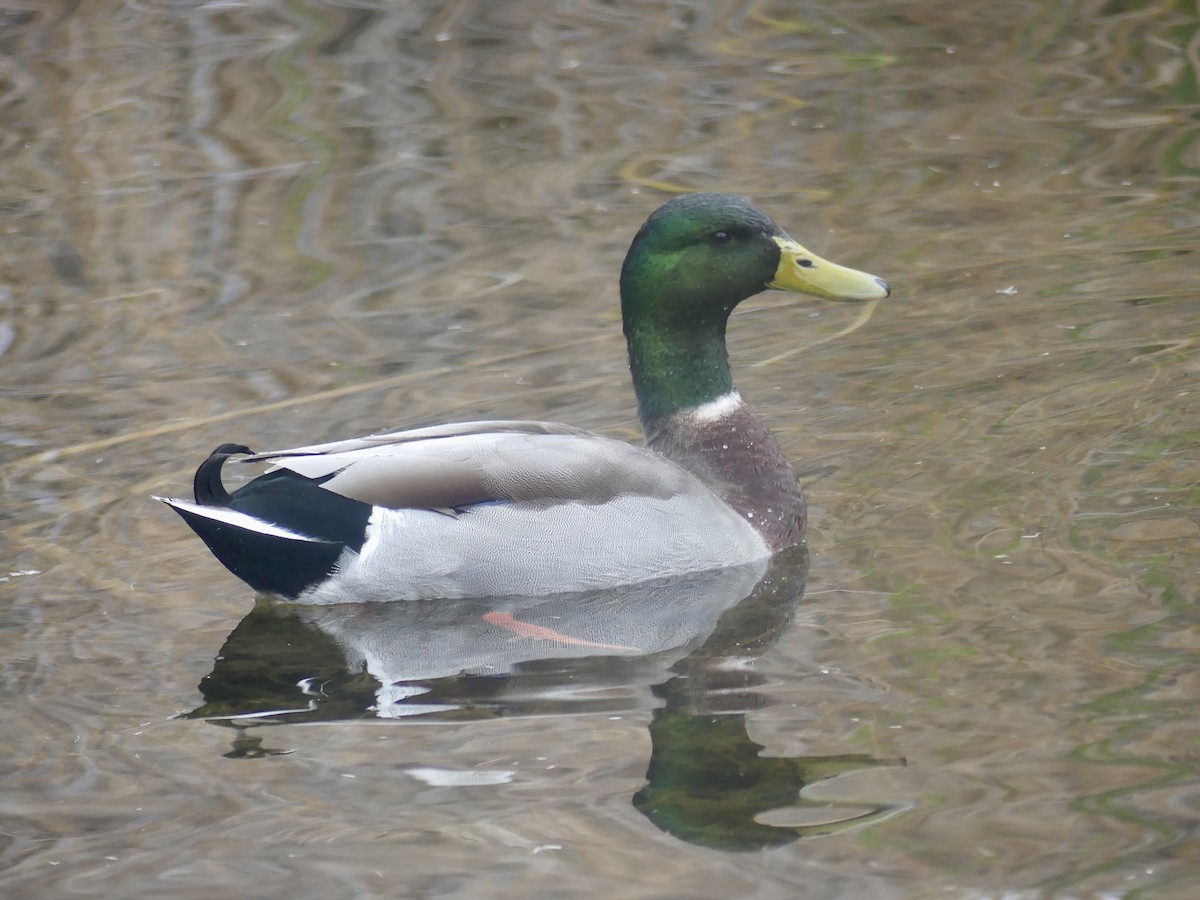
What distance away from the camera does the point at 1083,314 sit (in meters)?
7.85

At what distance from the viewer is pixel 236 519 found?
5.77m

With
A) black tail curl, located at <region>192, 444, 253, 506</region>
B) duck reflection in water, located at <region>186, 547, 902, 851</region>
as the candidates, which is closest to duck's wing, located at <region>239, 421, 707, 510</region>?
black tail curl, located at <region>192, 444, 253, 506</region>

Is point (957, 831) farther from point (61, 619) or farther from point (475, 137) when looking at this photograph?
point (475, 137)

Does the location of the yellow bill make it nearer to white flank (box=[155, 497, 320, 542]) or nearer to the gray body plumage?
the gray body plumage

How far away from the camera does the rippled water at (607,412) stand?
4449mm

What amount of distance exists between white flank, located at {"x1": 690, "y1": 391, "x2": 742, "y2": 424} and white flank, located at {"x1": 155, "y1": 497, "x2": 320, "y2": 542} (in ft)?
4.82

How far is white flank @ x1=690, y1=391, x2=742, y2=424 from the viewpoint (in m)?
6.54

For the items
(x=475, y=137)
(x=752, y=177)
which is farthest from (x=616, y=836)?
(x=475, y=137)

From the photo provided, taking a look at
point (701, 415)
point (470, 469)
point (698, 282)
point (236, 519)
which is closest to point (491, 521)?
point (470, 469)

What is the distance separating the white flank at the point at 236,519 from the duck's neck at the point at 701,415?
1.38 metres

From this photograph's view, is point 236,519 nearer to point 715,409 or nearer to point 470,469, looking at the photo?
point 470,469

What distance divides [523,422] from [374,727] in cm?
142

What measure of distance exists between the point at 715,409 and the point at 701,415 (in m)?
0.05

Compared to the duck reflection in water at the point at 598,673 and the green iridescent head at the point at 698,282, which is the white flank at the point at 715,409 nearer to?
the green iridescent head at the point at 698,282
